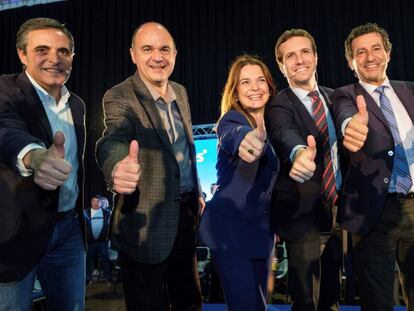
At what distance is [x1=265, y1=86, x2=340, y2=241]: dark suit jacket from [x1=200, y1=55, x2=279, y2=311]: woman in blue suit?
0.05 meters

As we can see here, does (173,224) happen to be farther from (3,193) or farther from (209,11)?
(209,11)

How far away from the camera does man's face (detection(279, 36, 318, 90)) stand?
1970mm

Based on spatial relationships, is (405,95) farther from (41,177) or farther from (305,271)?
(41,177)

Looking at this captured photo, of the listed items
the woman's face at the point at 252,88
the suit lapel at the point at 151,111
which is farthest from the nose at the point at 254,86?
the suit lapel at the point at 151,111

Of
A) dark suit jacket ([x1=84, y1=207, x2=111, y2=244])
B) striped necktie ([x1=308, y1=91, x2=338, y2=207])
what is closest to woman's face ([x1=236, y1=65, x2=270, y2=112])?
striped necktie ([x1=308, y1=91, x2=338, y2=207])

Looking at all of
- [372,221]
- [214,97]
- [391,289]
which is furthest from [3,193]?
[214,97]

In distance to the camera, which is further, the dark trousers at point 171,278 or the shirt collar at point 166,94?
the shirt collar at point 166,94

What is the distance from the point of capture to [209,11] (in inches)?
360

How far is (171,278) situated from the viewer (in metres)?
1.89

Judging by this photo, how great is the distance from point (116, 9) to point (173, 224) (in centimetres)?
919

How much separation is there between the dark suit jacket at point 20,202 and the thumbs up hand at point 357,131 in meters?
1.16

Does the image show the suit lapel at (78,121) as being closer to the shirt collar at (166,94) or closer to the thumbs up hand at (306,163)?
the shirt collar at (166,94)

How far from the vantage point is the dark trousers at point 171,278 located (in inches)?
65.4

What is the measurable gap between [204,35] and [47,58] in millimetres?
7609
